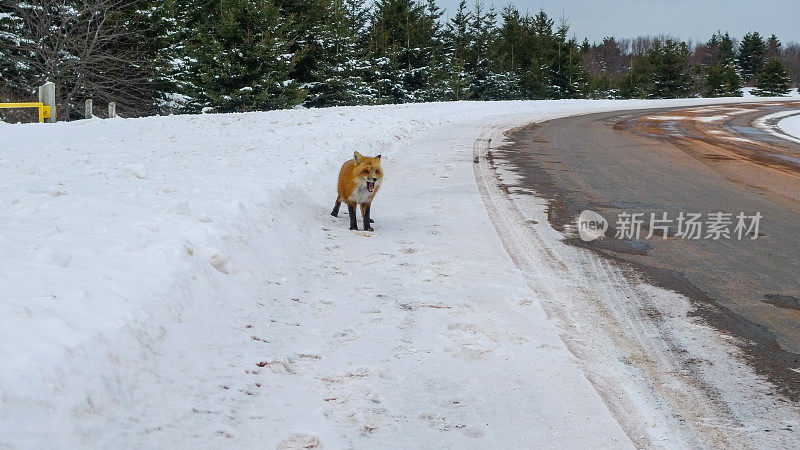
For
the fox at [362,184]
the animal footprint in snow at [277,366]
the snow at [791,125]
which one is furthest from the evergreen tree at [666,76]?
the animal footprint in snow at [277,366]

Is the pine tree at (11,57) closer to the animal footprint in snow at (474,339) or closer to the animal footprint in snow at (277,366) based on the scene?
the animal footprint in snow at (277,366)

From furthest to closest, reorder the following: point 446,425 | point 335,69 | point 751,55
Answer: point 751,55 → point 335,69 → point 446,425

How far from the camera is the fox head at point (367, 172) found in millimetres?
7180

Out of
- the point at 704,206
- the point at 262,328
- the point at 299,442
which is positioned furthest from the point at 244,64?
the point at 299,442

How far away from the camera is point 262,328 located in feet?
14.3

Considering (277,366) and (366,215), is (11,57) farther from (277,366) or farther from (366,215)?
(277,366)

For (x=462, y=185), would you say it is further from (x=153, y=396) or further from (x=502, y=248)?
(x=153, y=396)

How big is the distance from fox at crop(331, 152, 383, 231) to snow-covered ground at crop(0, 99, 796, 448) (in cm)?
31

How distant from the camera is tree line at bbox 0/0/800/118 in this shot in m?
26.7

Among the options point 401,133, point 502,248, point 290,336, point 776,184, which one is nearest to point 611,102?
point 401,133

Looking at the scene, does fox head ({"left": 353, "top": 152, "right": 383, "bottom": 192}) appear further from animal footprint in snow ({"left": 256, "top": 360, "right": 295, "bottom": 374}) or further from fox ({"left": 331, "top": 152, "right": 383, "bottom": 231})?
animal footprint in snow ({"left": 256, "top": 360, "right": 295, "bottom": 374})

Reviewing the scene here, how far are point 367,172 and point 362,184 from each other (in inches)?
7.3

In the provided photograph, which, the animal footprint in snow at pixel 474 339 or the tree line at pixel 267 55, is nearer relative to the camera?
the animal footprint in snow at pixel 474 339

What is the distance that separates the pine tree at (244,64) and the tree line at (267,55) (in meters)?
0.06
